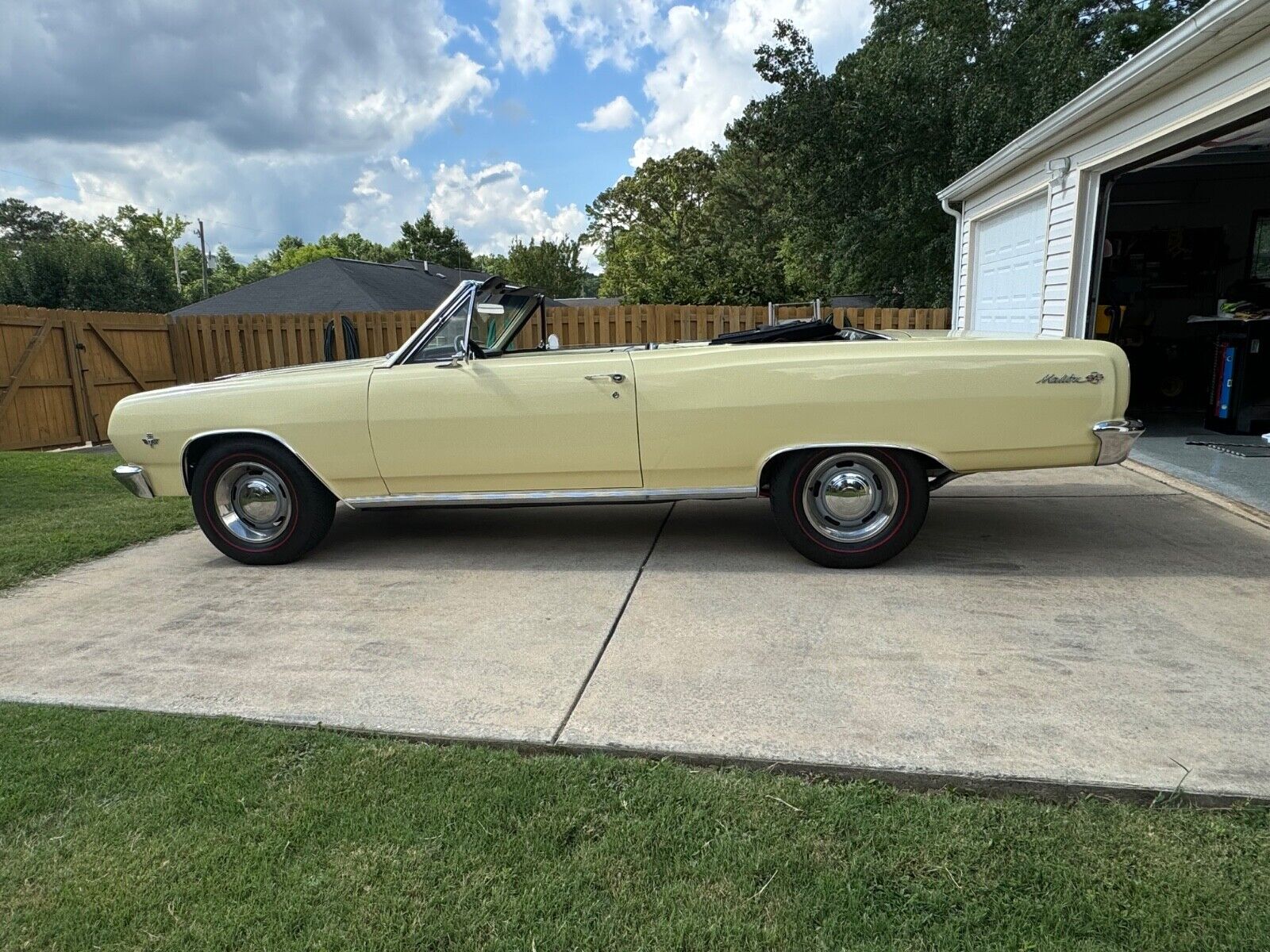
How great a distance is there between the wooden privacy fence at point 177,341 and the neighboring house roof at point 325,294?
14.1 feet

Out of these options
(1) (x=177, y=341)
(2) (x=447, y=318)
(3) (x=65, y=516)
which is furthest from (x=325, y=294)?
(2) (x=447, y=318)

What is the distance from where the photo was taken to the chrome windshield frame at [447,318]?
15.0 ft

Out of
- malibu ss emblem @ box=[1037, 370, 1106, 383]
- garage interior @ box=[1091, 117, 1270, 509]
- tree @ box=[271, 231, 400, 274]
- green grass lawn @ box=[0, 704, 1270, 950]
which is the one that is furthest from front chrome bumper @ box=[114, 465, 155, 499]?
tree @ box=[271, 231, 400, 274]

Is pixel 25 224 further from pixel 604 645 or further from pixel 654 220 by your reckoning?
pixel 604 645

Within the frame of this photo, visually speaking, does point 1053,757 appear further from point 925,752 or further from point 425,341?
point 425,341

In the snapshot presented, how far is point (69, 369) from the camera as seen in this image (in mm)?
11742

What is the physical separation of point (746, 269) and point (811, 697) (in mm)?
32574

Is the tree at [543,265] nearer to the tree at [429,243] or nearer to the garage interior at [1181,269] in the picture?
the tree at [429,243]

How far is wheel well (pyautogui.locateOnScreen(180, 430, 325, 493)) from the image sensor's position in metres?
4.62

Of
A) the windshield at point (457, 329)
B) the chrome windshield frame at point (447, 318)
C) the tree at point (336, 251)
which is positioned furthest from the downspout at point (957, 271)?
the tree at point (336, 251)

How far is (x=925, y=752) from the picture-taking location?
250 cm

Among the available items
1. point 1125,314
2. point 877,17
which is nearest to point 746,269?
point 877,17

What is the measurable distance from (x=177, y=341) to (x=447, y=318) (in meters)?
11.2

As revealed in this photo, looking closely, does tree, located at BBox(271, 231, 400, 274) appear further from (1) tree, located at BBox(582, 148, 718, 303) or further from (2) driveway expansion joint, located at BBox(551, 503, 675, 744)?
(2) driveway expansion joint, located at BBox(551, 503, 675, 744)
